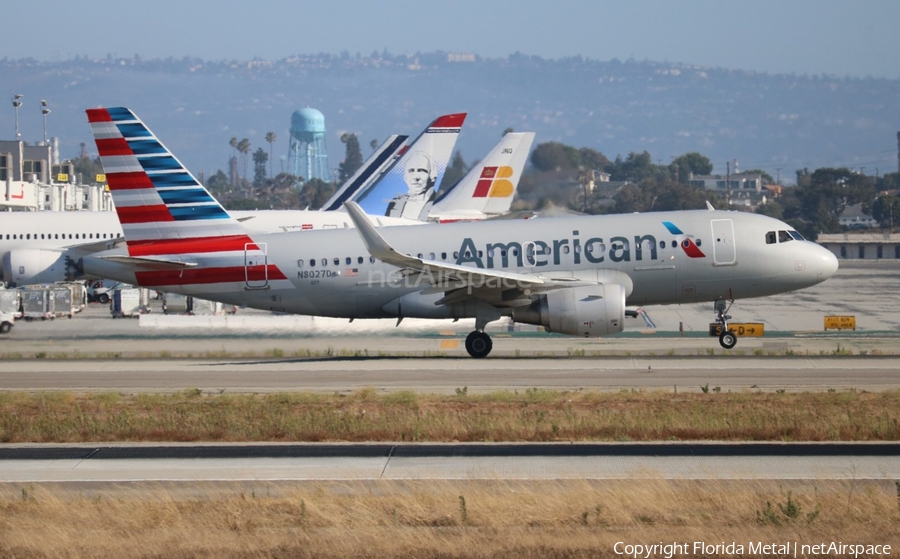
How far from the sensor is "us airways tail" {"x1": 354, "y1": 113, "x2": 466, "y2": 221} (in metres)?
61.0

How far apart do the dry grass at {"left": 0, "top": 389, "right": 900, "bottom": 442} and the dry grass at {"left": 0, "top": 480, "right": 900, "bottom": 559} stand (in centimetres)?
468

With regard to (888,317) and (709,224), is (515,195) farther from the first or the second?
(709,224)

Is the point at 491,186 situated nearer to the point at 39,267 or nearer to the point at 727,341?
the point at 39,267

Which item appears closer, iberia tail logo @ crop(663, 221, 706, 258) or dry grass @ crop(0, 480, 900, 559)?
dry grass @ crop(0, 480, 900, 559)

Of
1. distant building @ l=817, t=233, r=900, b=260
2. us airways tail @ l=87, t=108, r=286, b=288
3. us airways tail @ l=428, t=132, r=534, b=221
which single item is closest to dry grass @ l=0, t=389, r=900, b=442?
us airways tail @ l=87, t=108, r=286, b=288

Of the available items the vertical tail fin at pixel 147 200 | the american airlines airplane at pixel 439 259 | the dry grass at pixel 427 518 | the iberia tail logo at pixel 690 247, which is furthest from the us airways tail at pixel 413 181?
the dry grass at pixel 427 518

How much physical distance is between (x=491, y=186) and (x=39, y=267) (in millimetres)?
23898

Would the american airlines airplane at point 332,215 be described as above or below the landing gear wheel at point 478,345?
above

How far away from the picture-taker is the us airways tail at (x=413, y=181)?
6103 centimetres

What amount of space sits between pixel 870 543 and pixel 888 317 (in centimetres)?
4334

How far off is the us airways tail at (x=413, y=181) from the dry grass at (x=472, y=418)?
36212 millimetres

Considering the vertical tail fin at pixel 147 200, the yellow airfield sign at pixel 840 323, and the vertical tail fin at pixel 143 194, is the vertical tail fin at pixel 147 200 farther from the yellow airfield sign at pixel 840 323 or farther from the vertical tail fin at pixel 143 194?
the yellow airfield sign at pixel 840 323

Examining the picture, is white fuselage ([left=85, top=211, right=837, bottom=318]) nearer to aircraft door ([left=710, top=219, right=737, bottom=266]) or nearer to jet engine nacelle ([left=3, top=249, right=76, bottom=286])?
aircraft door ([left=710, top=219, right=737, bottom=266])

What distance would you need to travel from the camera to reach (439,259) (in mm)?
34281
